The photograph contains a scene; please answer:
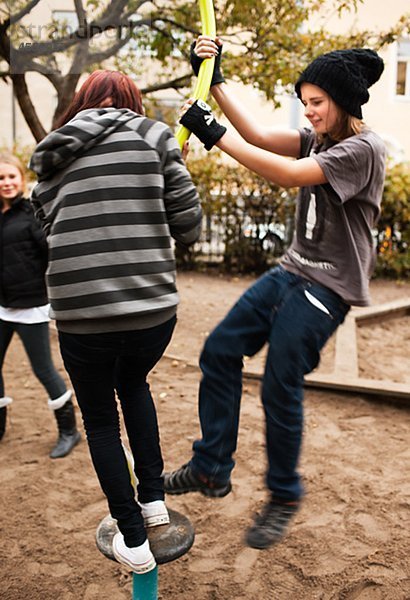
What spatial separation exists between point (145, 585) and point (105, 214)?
139 centimetres

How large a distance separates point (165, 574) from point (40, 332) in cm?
158

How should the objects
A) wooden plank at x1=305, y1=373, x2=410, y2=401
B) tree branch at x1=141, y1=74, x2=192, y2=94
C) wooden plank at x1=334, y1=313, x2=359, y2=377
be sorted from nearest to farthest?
1. wooden plank at x1=305, y1=373, x2=410, y2=401
2. wooden plank at x1=334, y1=313, x2=359, y2=377
3. tree branch at x1=141, y1=74, x2=192, y2=94

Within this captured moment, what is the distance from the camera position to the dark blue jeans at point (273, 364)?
2.42 meters

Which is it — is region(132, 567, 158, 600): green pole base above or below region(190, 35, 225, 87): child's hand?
below

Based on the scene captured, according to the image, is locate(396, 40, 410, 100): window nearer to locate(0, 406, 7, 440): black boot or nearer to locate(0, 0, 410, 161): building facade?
locate(0, 0, 410, 161): building facade

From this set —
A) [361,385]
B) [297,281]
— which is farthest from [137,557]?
[361,385]

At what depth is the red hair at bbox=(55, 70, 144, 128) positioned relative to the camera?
87.0 inches

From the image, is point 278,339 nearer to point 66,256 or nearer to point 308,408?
point 66,256

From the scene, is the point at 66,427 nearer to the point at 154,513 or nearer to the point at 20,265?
the point at 20,265

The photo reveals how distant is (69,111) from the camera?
226 centimetres

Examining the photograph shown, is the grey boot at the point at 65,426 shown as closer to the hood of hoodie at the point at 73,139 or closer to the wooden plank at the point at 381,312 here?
the hood of hoodie at the point at 73,139

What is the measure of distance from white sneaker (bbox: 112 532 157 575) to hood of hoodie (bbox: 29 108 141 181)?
52.2 inches

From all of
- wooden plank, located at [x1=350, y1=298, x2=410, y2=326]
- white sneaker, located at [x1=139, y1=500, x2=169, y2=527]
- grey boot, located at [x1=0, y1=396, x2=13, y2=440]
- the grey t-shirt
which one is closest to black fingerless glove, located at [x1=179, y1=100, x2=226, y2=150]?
the grey t-shirt

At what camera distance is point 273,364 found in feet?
8.02
